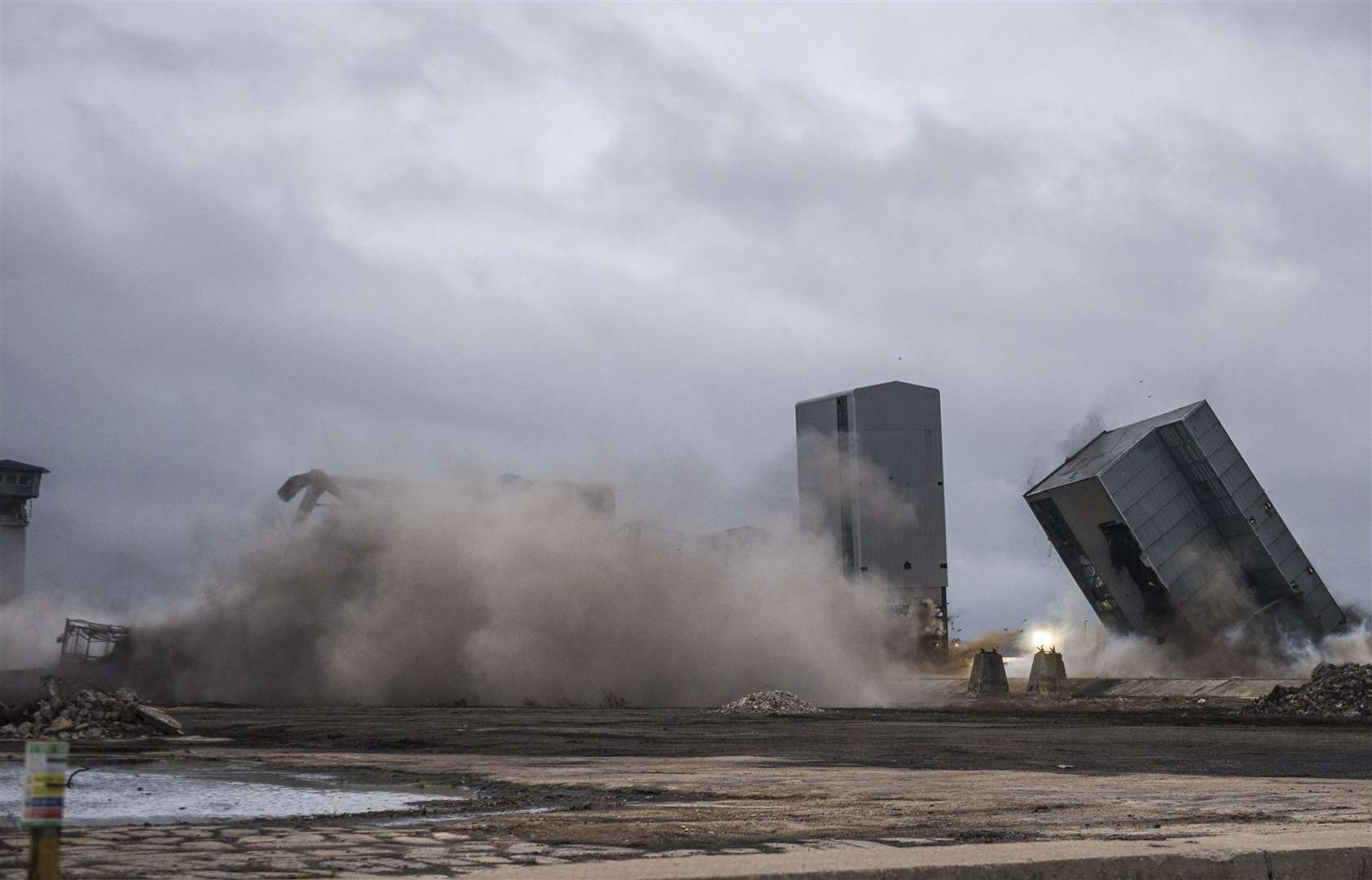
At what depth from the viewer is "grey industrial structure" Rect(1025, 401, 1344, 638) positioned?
40594 millimetres

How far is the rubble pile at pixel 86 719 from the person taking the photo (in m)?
21.1

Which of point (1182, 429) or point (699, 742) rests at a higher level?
point (1182, 429)

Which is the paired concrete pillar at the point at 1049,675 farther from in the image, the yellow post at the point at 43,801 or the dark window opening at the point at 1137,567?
the yellow post at the point at 43,801

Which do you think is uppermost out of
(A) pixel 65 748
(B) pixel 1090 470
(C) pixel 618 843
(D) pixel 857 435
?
(D) pixel 857 435

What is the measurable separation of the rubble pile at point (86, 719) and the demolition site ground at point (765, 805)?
1356mm

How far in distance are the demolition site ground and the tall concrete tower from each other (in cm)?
5105

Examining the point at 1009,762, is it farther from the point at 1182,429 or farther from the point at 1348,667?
the point at 1182,429

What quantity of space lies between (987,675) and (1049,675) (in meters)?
2.17

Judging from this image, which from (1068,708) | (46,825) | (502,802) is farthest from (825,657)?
(46,825)

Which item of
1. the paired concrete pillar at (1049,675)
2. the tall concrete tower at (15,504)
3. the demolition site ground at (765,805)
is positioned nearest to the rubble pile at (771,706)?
the demolition site ground at (765,805)

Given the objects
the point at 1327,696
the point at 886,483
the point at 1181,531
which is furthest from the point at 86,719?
the point at 886,483

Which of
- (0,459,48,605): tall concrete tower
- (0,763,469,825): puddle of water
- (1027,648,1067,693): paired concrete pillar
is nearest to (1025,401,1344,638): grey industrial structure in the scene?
(1027,648,1067,693): paired concrete pillar

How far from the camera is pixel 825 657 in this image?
45.0 m

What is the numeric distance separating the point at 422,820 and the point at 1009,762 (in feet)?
25.6
